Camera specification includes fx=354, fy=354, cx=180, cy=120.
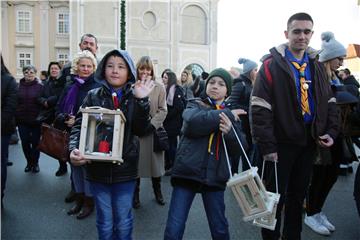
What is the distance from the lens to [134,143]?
3113 mm

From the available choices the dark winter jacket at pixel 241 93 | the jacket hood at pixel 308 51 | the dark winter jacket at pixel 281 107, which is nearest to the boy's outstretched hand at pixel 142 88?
the dark winter jacket at pixel 281 107

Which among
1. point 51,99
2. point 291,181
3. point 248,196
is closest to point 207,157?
point 248,196

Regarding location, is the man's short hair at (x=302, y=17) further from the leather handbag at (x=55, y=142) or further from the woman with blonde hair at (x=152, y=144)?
the leather handbag at (x=55, y=142)

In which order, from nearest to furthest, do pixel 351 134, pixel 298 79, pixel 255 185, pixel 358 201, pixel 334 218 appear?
pixel 255 185
pixel 298 79
pixel 358 201
pixel 351 134
pixel 334 218

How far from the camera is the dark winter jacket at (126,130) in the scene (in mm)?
2961

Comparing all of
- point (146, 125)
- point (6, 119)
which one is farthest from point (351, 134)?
point (6, 119)

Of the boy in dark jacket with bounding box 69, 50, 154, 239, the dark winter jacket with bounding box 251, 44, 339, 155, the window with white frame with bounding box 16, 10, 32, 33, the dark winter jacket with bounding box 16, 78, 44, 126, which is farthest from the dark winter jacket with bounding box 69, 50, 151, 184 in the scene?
the window with white frame with bounding box 16, 10, 32, 33

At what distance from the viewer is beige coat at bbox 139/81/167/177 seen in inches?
190

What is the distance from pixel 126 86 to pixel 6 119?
2.15 m

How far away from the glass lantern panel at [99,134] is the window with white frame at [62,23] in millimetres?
35315

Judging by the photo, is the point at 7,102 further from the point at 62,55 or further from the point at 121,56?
the point at 62,55

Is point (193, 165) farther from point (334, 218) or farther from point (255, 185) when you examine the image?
point (334, 218)

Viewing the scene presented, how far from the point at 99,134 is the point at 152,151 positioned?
2.02 metres

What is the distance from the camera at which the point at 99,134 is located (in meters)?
2.86
